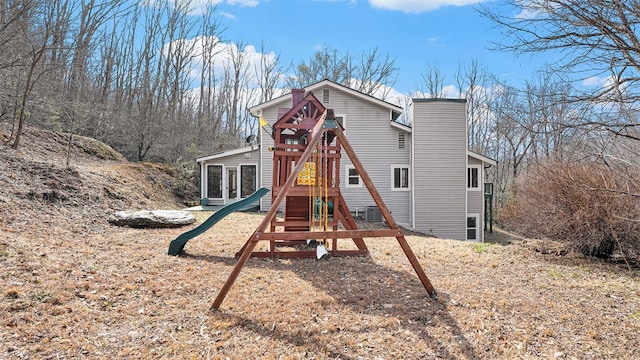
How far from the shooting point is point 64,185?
9.74 m

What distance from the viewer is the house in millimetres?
16141

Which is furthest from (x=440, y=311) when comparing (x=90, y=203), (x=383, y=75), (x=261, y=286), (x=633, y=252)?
(x=383, y=75)

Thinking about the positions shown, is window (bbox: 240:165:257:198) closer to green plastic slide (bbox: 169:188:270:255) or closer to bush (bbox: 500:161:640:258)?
green plastic slide (bbox: 169:188:270:255)

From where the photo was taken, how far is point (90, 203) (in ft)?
32.3

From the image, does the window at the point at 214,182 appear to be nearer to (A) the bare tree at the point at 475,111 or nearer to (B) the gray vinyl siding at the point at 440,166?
(B) the gray vinyl siding at the point at 440,166

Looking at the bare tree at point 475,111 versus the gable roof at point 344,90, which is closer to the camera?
the gable roof at point 344,90

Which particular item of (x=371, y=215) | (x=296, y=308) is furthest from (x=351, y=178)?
(x=296, y=308)

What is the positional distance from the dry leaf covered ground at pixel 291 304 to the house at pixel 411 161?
8653 millimetres

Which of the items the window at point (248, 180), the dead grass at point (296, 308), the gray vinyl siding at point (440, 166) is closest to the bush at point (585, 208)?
the dead grass at point (296, 308)

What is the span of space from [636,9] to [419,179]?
40.7 feet

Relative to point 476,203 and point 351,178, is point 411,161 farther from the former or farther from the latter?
point 476,203

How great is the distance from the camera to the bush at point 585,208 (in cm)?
719

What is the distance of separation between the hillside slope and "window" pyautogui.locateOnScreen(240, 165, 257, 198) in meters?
3.25

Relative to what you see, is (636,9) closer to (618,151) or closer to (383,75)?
(618,151)
